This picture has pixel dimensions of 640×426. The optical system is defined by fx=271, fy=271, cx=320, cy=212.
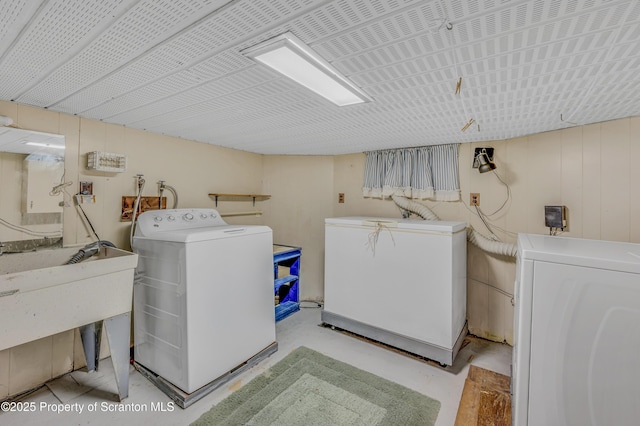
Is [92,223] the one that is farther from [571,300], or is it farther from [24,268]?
[571,300]

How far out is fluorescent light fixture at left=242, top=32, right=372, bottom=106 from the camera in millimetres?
1220

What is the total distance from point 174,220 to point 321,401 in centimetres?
198

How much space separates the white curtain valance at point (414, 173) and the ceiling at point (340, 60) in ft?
2.40

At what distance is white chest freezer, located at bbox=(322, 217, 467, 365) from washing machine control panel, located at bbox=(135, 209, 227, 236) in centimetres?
129

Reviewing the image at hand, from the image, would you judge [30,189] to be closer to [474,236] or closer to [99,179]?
[99,179]

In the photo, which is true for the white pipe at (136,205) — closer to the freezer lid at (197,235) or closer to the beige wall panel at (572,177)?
the freezer lid at (197,235)

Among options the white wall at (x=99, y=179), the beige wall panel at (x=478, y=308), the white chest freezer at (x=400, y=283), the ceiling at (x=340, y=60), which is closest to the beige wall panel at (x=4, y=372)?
the white wall at (x=99, y=179)

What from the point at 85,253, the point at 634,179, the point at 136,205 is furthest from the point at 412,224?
the point at 85,253

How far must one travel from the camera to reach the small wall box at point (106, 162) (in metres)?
2.27

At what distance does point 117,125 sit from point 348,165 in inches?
103

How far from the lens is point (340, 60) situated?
4.41 feet

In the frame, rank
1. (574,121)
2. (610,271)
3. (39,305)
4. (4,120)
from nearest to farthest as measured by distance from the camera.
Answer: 1. (610,271)
2. (39,305)
3. (4,120)
4. (574,121)

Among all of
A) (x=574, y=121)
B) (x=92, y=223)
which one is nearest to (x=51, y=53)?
(x=92, y=223)

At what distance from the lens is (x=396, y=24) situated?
3.50 feet
